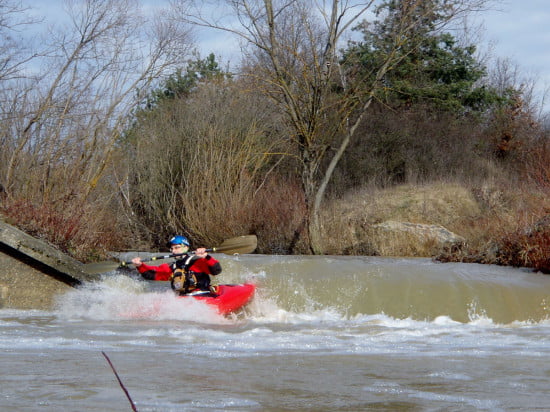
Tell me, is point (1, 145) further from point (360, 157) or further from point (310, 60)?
point (360, 157)

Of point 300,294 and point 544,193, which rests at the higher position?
point 544,193

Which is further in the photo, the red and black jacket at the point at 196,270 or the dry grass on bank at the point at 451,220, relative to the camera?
the dry grass on bank at the point at 451,220

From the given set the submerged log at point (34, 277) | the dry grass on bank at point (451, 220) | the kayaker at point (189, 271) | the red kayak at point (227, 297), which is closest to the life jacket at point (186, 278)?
the kayaker at point (189, 271)

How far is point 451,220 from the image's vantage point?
18.4 m

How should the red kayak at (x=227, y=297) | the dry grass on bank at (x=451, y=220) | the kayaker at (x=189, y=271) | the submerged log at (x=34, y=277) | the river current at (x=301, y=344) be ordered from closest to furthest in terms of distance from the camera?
the river current at (x=301, y=344) → the red kayak at (x=227, y=297) → the kayaker at (x=189, y=271) → the submerged log at (x=34, y=277) → the dry grass on bank at (x=451, y=220)

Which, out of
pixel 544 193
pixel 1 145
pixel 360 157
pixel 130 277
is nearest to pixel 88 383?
pixel 130 277

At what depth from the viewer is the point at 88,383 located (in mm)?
5324

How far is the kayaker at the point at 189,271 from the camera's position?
9.89 m

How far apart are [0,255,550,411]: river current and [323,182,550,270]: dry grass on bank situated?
0.59m

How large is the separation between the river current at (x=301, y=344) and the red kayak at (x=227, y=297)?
0.14 m

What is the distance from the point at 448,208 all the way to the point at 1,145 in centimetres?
1110

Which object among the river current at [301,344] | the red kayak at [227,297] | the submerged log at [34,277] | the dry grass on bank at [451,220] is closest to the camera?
the river current at [301,344]

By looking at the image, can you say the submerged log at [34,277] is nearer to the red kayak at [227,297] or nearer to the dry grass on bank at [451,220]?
the red kayak at [227,297]

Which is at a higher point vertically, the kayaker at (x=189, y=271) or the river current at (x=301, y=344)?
the kayaker at (x=189, y=271)
